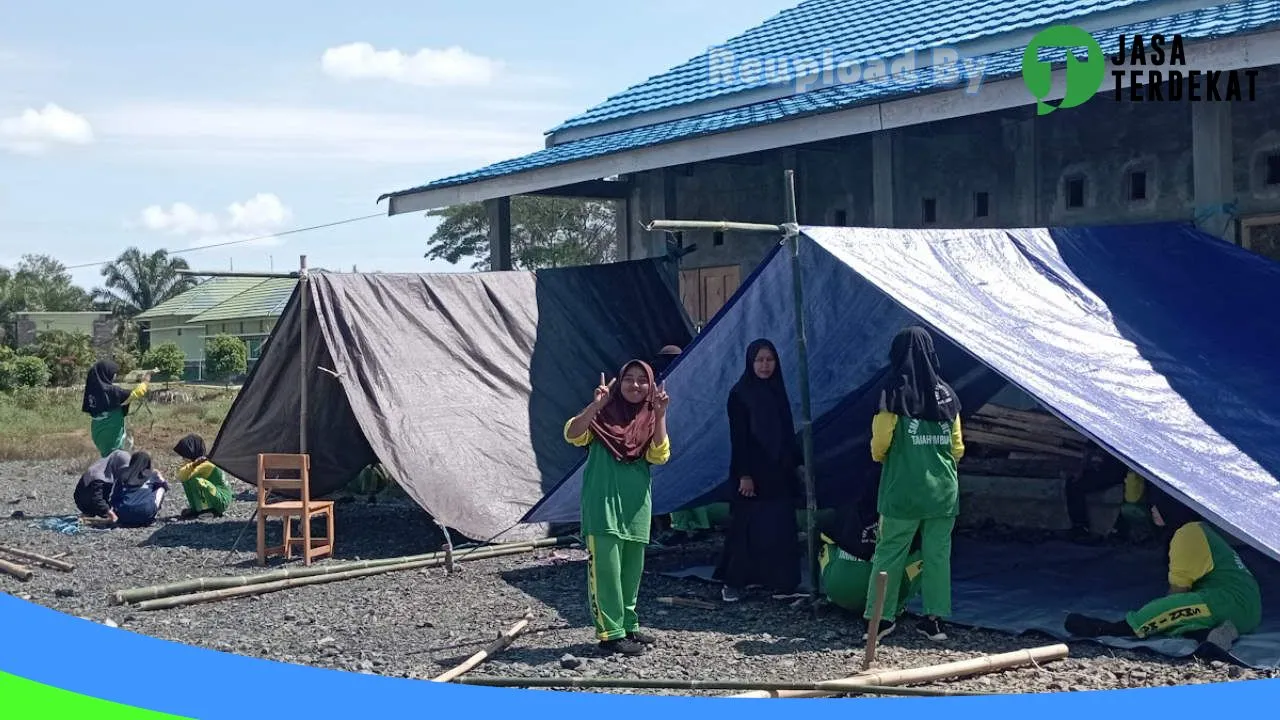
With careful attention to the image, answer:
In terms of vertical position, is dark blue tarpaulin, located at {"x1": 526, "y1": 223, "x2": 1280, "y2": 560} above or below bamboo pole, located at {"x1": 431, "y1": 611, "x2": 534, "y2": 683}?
above

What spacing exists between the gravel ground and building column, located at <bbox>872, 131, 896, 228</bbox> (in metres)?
3.01

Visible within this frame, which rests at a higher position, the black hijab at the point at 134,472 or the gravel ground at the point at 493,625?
the black hijab at the point at 134,472

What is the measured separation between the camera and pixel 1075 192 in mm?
9664

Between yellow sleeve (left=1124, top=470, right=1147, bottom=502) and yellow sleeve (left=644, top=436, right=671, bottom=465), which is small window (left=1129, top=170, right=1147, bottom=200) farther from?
yellow sleeve (left=644, top=436, right=671, bottom=465)

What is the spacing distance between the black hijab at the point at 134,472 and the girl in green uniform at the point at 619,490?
585 centimetres

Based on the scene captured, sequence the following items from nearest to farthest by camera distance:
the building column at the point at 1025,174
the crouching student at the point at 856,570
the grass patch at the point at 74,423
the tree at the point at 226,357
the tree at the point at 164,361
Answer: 1. the crouching student at the point at 856,570
2. the building column at the point at 1025,174
3. the grass patch at the point at 74,423
4. the tree at the point at 164,361
5. the tree at the point at 226,357

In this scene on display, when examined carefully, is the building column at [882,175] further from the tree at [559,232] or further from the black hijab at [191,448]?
the tree at [559,232]

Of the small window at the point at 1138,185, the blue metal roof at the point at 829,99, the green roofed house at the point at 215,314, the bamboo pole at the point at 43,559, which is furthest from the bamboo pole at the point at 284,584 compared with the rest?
the green roofed house at the point at 215,314

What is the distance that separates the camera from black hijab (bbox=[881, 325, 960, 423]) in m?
6.00

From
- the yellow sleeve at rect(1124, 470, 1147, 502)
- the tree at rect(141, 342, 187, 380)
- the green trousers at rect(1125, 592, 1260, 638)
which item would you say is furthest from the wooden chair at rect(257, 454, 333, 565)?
the tree at rect(141, 342, 187, 380)

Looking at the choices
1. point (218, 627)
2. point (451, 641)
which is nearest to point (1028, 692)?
point (451, 641)

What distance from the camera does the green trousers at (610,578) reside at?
5.88 metres

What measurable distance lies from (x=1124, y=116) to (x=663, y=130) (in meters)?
4.22

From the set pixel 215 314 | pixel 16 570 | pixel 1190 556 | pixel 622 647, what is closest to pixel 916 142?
pixel 1190 556
